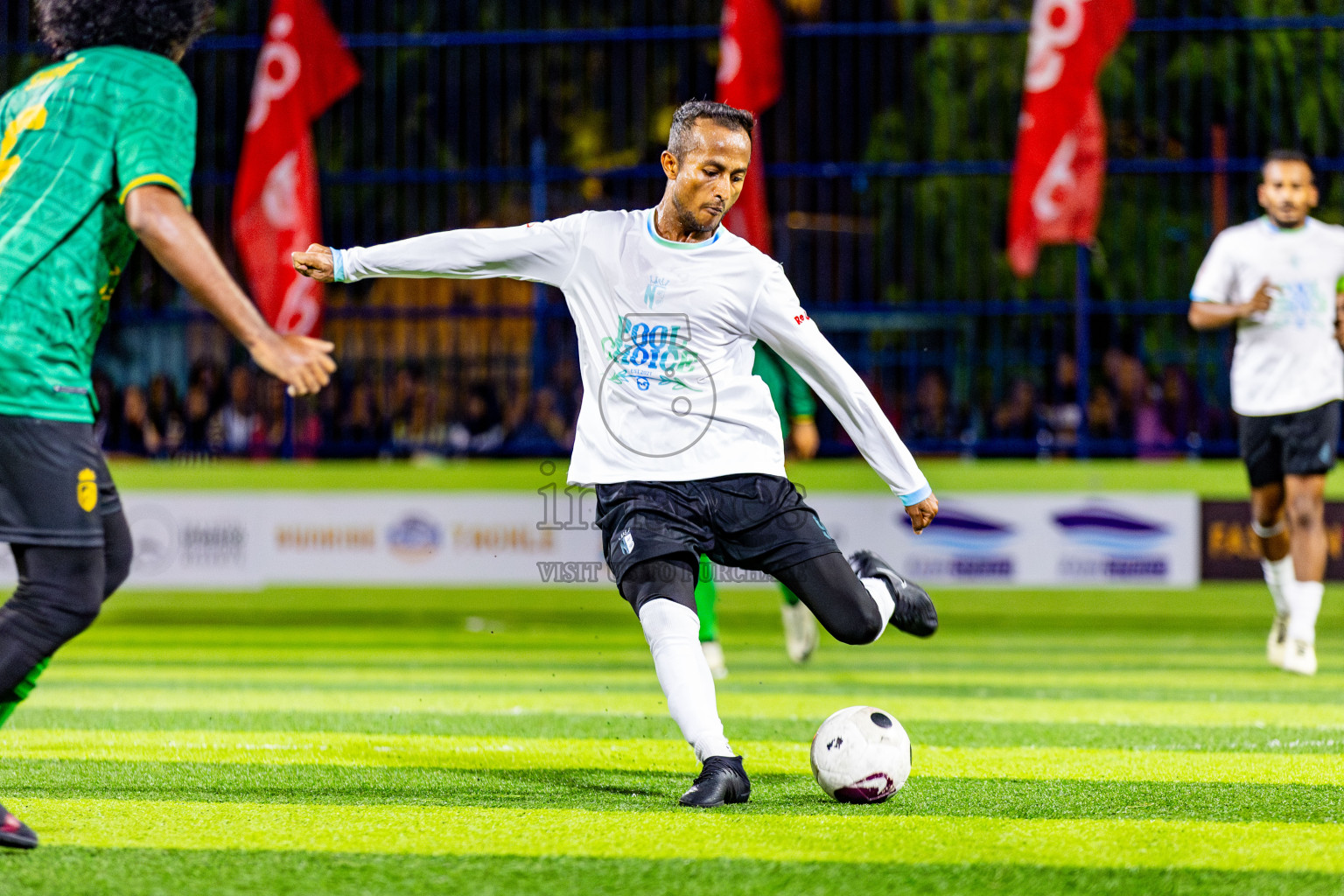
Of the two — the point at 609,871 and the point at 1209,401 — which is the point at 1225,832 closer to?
the point at 609,871

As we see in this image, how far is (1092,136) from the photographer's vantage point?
12562 millimetres

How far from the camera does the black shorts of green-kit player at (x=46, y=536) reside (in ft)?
12.8

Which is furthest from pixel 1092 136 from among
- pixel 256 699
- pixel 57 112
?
pixel 57 112

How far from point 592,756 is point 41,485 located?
2547 mm

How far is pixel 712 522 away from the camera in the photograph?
16.1ft

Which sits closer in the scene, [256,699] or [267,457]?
[256,699]

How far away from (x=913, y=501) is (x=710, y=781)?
1.03 meters

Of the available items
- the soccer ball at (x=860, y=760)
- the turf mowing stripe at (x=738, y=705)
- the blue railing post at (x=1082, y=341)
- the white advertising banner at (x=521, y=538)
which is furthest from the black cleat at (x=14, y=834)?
the blue railing post at (x=1082, y=341)

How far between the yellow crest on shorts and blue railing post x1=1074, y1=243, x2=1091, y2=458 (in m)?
9.64

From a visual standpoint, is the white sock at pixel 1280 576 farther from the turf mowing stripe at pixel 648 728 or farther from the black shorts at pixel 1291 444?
the turf mowing stripe at pixel 648 728

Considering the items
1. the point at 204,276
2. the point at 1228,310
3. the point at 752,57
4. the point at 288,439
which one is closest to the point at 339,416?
the point at 288,439

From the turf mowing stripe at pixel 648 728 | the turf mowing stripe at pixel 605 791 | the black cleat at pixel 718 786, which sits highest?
the black cleat at pixel 718 786

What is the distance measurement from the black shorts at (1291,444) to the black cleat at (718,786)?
5.27m

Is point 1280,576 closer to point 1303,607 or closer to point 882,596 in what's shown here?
point 1303,607
